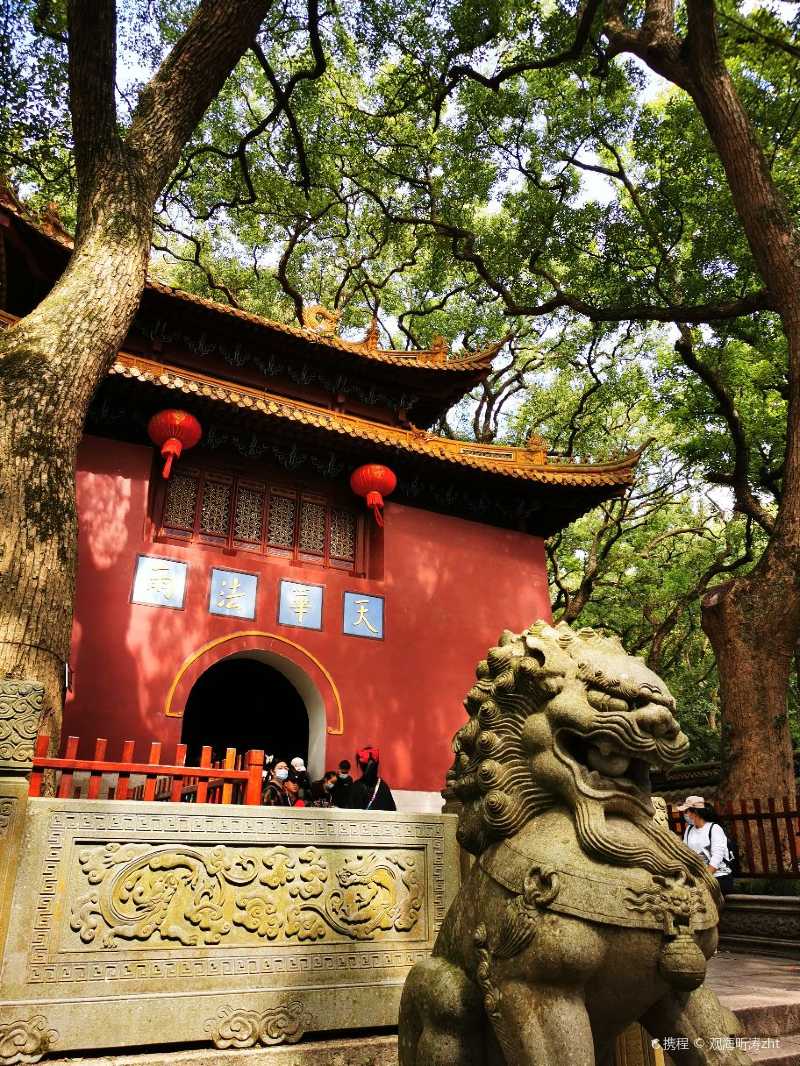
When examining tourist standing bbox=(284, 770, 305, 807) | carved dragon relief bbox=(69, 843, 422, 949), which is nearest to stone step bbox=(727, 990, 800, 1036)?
carved dragon relief bbox=(69, 843, 422, 949)

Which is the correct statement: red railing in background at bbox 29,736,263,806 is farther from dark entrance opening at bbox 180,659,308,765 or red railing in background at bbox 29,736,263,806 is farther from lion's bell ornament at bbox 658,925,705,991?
dark entrance opening at bbox 180,659,308,765

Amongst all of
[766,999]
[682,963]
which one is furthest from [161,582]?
[682,963]

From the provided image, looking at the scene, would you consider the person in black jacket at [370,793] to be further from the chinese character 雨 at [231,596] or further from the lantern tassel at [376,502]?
the lantern tassel at [376,502]

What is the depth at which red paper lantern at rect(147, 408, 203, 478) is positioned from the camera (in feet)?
26.9

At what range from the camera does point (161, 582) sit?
817 centimetres

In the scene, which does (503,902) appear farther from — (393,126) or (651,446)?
(651,446)

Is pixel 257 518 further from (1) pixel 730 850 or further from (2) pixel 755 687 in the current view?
(1) pixel 730 850

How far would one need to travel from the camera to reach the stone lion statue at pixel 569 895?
1.60 metres

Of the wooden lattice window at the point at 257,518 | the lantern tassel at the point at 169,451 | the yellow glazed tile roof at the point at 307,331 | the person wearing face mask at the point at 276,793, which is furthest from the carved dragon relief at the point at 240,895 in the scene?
the yellow glazed tile roof at the point at 307,331

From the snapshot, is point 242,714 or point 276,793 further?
point 242,714

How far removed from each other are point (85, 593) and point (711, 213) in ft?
36.2

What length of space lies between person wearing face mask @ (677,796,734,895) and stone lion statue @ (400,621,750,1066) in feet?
16.6

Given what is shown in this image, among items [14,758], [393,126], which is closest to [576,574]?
[393,126]

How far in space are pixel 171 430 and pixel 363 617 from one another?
3366mm
